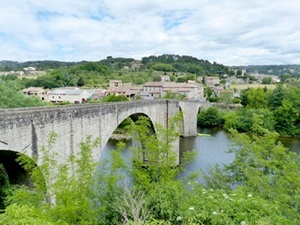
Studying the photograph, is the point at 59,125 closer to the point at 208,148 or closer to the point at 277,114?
the point at 208,148

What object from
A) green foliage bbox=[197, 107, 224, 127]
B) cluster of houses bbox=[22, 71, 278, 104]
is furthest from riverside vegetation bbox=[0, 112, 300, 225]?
cluster of houses bbox=[22, 71, 278, 104]

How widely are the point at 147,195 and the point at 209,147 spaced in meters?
24.5

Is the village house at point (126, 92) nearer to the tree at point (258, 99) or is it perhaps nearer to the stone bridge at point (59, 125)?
the tree at point (258, 99)

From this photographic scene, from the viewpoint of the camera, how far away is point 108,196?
934 centimetres

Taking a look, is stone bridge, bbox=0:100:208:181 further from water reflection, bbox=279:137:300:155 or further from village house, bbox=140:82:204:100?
village house, bbox=140:82:204:100

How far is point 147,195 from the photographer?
996 cm

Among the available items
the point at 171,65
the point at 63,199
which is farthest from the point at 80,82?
the point at 63,199

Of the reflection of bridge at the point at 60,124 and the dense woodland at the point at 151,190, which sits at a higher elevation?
the reflection of bridge at the point at 60,124

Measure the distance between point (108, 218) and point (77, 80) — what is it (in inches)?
3488

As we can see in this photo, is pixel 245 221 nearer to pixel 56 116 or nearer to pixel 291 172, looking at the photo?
pixel 291 172

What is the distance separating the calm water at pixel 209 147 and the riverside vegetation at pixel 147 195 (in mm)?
12471

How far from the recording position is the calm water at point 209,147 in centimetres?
2627

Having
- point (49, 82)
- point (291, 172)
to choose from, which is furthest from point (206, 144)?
point (49, 82)

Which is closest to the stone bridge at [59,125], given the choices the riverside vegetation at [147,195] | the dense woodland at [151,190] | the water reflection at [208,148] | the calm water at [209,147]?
the dense woodland at [151,190]
